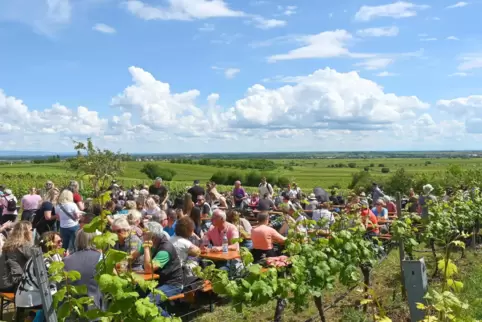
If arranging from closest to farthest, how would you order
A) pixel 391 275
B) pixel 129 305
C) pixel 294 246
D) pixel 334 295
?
pixel 129 305, pixel 294 246, pixel 334 295, pixel 391 275

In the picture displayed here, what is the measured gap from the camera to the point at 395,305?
542cm

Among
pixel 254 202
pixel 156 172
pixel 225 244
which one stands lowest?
pixel 156 172

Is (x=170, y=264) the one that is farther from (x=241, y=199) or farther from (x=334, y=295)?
(x=241, y=199)

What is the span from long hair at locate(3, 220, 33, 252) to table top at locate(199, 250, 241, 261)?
7.25ft

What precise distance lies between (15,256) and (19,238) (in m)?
0.20

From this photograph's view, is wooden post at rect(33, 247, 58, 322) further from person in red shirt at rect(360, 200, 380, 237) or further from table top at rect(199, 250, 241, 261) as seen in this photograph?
person in red shirt at rect(360, 200, 380, 237)

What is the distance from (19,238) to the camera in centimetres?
504

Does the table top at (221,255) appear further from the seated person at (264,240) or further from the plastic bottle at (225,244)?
the seated person at (264,240)

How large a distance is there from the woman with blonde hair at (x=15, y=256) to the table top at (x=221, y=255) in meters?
2.22

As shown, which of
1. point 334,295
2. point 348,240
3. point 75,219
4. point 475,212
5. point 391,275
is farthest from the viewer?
point 475,212

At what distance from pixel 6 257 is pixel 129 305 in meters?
3.27

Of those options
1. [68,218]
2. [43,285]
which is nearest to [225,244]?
[68,218]

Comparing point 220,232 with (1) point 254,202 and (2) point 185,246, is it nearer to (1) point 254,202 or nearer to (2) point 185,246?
(2) point 185,246

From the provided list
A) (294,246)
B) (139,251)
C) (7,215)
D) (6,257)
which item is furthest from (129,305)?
(7,215)
